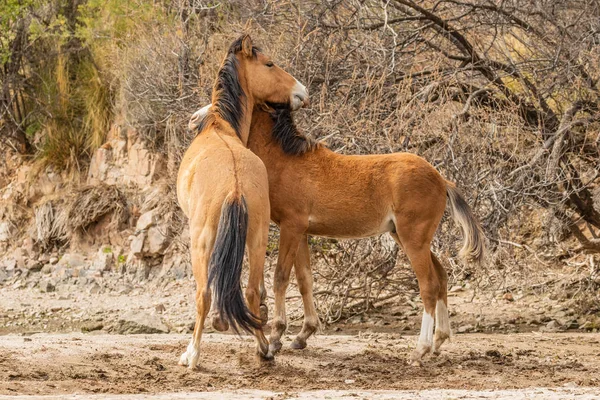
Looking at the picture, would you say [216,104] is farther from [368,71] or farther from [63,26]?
[63,26]

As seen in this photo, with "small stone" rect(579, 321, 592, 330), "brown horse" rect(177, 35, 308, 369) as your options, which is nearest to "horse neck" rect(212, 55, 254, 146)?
"brown horse" rect(177, 35, 308, 369)

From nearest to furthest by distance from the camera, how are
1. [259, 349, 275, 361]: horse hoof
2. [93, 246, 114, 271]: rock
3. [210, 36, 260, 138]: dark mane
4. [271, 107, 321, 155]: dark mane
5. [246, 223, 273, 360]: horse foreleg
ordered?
[246, 223, 273, 360]: horse foreleg < [259, 349, 275, 361]: horse hoof < [210, 36, 260, 138]: dark mane < [271, 107, 321, 155]: dark mane < [93, 246, 114, 271]: rock

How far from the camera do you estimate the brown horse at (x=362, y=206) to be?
7363 millimetres

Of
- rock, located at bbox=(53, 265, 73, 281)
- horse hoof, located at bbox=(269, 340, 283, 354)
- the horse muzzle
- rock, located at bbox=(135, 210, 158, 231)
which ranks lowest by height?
horse hoof, located at bbox=(269, 340, 283, 354)

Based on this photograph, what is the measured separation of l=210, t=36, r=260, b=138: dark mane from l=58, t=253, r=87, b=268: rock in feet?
23.5

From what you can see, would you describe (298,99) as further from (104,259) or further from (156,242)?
(104,259)

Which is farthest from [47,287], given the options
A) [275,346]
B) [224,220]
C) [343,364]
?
[224,220]

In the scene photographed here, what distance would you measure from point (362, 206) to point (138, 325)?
11.0 ft

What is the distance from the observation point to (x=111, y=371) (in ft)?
21.8

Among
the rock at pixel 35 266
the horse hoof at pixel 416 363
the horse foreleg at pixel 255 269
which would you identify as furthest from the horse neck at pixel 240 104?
the rock at pixel 35 266

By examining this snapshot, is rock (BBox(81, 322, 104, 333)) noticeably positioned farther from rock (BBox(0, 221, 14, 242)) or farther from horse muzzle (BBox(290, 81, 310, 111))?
rock (BBox(0, 221, 14, 242))

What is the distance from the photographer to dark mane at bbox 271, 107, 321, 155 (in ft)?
25.3

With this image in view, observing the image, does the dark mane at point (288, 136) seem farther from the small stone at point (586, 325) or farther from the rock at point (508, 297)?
the rock at point (508, 297)

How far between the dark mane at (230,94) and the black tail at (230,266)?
4.70ft
